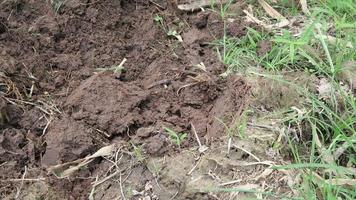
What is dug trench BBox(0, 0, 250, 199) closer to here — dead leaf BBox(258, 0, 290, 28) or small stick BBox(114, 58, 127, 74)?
small stick BBox(114, 58, 127, 74)

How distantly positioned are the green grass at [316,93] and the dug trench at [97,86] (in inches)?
6.8

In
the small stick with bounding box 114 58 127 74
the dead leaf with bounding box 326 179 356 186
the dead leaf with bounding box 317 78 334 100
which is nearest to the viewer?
the dead leaf with bounding box 326 179 356 186

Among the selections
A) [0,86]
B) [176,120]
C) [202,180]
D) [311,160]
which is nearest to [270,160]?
[311,160]

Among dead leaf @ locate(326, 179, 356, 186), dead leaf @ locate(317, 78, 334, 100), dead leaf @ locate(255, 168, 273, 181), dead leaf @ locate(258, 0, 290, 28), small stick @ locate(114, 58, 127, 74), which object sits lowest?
dead leaf @ locate(326, 179, 356, 186)

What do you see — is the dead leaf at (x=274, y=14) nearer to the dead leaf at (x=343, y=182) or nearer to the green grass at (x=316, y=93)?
the green grass at (x=316, y=93)

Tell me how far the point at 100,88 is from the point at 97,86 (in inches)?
0.7

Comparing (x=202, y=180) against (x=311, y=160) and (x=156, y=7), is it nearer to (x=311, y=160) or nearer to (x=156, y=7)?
(x=311, y=160)

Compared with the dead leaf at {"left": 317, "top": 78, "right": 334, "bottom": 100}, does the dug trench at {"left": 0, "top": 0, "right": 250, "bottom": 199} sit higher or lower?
higher

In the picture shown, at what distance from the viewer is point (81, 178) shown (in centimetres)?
215

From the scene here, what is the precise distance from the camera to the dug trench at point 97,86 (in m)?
2.21

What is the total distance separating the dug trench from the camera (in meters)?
2.21

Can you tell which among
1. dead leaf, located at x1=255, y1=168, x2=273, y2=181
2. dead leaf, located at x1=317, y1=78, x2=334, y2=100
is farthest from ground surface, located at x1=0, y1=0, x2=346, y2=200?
dead leaf, located at x1=317, y1=78, x2=334, y2=100

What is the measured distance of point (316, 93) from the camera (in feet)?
8.22

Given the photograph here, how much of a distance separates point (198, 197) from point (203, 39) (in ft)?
3.54
